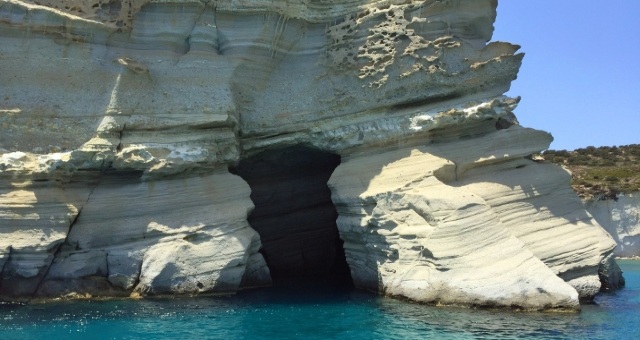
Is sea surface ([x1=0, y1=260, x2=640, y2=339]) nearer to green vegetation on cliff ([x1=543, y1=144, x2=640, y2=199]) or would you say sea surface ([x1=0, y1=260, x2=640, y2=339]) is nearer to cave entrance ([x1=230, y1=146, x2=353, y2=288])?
cave entrance ([x1=230, y1=146, x2=353, y2=288])

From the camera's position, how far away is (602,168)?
3127 centimetres

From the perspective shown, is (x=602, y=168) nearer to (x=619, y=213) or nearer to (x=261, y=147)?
(x=619, y=213)

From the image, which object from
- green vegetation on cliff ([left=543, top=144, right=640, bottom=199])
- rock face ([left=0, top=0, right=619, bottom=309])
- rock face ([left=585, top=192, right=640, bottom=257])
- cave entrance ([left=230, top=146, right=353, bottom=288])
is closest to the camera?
rock face ([left=0, top=0, right=619, bottom=309])

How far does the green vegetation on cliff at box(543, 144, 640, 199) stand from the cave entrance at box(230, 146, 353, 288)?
11.9 metres

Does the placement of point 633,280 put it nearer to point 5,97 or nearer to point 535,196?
point 535,196

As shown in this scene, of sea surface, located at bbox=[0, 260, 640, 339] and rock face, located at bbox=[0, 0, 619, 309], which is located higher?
rock face, located at bbox=[0, 0, 619, 309]

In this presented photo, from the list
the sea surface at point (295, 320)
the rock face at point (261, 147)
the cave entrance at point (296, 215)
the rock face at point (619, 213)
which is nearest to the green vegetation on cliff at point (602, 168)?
the rock face at point (619, 213)

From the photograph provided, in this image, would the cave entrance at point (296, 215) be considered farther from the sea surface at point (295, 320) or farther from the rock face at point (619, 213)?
the rock face at point (619, 213)

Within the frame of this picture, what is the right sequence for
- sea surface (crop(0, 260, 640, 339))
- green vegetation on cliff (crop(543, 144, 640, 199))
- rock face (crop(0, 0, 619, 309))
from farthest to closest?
green vegetation on cliff (crop(543, 144, 640, 199)) → rock face (crop(0, 0, 619, 309)) → sea surface (crop(0, 260, 640, 339))

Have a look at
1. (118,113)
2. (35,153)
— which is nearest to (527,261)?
(118,113)

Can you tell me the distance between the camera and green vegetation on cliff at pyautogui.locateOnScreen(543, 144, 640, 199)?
25484 millimetres

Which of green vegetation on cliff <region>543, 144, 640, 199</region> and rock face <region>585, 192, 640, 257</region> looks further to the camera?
green vegetation on cliff <region>543, 144, 640, 199</region>

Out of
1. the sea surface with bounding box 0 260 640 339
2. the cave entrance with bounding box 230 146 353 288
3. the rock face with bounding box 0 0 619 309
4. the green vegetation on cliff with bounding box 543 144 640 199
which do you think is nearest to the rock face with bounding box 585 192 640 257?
the green vegetation on cliff with bounding box 543 144 640 199

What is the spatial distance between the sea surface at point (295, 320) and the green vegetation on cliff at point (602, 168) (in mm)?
Result: 15062
